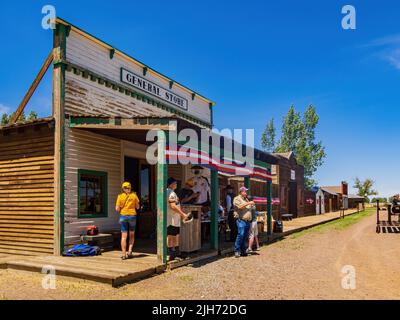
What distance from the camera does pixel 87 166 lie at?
32.4ft

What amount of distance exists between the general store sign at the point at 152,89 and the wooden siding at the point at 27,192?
3528 millimetres

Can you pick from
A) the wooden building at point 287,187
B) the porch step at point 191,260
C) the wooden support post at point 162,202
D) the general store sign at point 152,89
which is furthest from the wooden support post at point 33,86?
the wooden building at point 287,187

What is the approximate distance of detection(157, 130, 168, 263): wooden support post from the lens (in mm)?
7793

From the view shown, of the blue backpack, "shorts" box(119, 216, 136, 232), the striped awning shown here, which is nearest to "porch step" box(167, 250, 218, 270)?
"shorts" box(119, 216, 136, 232)

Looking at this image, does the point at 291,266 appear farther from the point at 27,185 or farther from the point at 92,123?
the point at 27,185

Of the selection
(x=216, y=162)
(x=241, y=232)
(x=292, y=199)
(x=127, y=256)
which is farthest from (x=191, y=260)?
(x=292, y=199)

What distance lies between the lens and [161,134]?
26.0 feet

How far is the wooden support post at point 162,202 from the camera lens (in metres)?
7.79

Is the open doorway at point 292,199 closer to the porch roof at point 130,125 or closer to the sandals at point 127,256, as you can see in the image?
the porch roof at point 130,125

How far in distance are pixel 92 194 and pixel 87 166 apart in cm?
81

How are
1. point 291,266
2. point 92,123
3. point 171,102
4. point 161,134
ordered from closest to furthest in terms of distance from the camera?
point 161,134 < point 291,266 < point 92,123 < point 171,102
